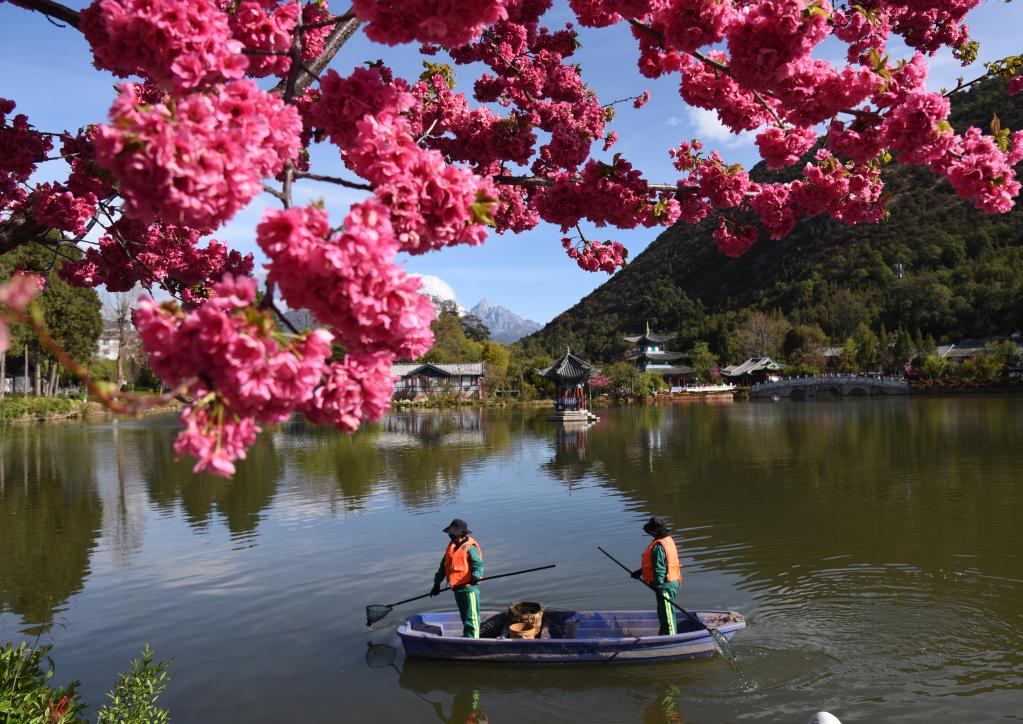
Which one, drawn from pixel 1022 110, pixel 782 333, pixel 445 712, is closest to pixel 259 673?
pixel 445 712

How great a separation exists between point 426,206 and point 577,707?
6.40 meters

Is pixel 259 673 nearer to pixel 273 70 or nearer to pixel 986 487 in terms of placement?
pixel 273 70

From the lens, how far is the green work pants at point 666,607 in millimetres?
8336

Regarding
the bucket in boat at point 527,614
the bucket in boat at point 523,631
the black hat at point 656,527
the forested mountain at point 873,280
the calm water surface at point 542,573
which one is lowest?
the calm water surface at point 542,573

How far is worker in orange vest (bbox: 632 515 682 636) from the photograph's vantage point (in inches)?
328

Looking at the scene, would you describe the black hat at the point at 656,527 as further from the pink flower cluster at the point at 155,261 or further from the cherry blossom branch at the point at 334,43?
the cherry blossom branch at the point at 334,43

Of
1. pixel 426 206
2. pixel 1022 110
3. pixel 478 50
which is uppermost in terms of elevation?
pixel 1022 110

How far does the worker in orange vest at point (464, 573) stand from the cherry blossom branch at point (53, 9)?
5989 millimetres

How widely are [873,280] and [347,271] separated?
11990 centimetres

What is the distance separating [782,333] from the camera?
320 feet

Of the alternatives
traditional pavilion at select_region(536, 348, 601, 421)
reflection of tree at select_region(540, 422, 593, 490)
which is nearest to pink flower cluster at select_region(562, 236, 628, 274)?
reflection of tree at select_region(540, 422, 593, 490)

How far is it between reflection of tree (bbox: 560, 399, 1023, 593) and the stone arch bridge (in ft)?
107

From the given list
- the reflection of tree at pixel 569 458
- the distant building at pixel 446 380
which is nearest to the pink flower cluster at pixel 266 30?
the reflection of tree at pixel 569 458

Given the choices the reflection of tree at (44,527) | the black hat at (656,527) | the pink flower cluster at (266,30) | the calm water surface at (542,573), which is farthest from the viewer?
the reflection of tree at (44,527)
